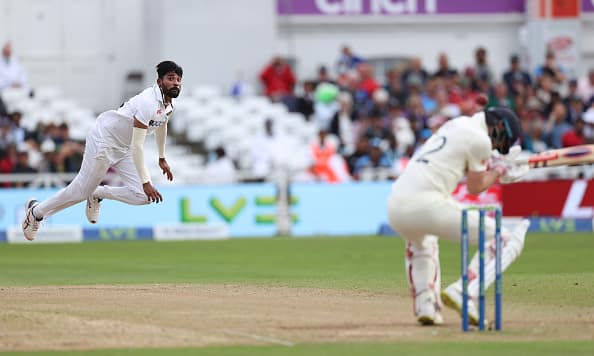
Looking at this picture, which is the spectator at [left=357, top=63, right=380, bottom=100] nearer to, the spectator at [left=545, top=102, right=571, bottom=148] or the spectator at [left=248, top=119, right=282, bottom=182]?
the spectator at [left=248, top=119, right=282, bottom=182]

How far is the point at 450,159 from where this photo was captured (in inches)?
342

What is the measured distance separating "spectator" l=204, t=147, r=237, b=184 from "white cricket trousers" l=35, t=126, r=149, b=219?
915 centimetres

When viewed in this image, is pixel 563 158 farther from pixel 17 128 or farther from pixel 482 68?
pixel 482 68

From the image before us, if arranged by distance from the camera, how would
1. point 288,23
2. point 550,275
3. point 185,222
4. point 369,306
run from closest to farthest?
point 369,306 < point 550,275 < point 185,222 < point 288,23

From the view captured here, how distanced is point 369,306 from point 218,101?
15.0 meters

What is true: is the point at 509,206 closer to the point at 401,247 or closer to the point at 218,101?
the point at 401,247

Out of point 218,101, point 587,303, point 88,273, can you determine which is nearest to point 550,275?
point 587,303

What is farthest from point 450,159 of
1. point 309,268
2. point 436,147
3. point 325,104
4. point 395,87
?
point 395,87

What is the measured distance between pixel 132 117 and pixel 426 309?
13.1 ft

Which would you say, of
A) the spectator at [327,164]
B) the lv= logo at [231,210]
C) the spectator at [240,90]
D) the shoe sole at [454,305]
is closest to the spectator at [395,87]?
the spectator at [240,90]

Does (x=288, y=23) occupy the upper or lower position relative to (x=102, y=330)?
upper

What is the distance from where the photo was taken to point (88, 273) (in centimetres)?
1423

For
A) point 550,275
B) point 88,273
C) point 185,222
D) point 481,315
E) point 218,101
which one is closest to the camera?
point 481,315

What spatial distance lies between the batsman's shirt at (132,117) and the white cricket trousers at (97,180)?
0.07m
